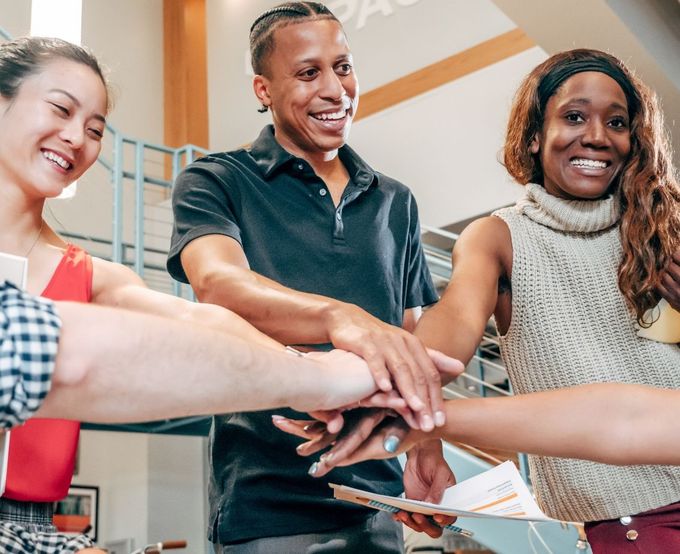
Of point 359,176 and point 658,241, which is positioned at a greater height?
point 359,176

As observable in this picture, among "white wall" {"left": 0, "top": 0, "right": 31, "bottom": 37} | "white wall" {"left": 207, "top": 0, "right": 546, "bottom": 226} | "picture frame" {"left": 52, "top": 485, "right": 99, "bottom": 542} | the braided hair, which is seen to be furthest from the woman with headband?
"white wall" {"left": 0, "top": 0, "right": 31, "bottom": 37}

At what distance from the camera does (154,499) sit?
8109mm

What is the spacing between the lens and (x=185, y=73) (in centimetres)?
992

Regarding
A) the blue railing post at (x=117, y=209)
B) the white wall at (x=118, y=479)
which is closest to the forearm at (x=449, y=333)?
the blue railing post at (x=117, y=209)

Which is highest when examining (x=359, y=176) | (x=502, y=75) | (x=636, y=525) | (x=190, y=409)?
(x=502, y=75)

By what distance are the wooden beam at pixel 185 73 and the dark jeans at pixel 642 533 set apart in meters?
8.36

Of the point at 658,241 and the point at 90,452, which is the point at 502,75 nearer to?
the point at 90,452

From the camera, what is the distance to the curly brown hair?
73.2 inches

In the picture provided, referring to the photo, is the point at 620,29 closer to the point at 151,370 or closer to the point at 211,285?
the point at 211,285

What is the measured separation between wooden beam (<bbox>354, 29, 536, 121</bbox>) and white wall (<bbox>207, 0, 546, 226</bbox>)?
6cm

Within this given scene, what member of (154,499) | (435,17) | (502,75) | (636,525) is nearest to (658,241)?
(636,525)

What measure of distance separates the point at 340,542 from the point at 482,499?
275mm

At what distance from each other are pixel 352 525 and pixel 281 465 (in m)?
0.17

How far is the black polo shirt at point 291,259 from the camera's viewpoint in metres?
1.60
